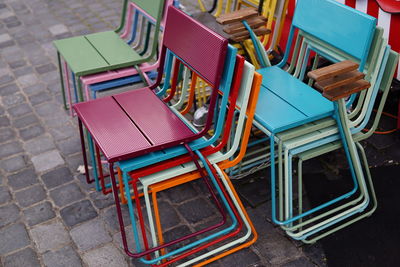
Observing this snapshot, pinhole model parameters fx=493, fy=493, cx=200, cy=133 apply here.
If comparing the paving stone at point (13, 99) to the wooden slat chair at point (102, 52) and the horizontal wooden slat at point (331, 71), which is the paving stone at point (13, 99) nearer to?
the wooden slat chair at point (102, 52)

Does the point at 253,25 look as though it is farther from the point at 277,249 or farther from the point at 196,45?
the point at 277,249

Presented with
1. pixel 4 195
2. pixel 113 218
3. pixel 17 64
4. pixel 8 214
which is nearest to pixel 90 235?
pixel 113 218

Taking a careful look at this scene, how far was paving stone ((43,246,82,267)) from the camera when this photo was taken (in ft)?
10.5

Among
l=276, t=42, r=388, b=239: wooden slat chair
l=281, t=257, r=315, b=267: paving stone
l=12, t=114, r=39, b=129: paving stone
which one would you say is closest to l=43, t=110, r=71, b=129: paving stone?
l=12, t=114, r=39, b=129: paving stone

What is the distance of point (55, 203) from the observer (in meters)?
3.71

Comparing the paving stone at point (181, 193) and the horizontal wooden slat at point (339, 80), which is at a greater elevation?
the horizontal wooden slat at point (339, 80)

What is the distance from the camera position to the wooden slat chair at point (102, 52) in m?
3.93

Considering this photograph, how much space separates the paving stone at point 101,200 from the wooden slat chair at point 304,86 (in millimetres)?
1266

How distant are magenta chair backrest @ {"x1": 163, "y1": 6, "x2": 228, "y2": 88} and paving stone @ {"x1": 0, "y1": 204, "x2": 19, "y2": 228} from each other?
5.42 ft

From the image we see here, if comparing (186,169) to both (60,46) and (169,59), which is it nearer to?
(169,59)

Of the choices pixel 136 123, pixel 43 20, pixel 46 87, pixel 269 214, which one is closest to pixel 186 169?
pixel 136 123

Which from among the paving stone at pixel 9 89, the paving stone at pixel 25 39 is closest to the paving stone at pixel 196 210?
the paving stone at pixel 9 89

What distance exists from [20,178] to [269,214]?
201 cm

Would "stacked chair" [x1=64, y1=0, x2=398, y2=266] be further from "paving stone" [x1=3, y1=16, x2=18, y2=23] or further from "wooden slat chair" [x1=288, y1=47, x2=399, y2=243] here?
"paving stone" [x1=3, y1=16, x2=18, y2=23]
